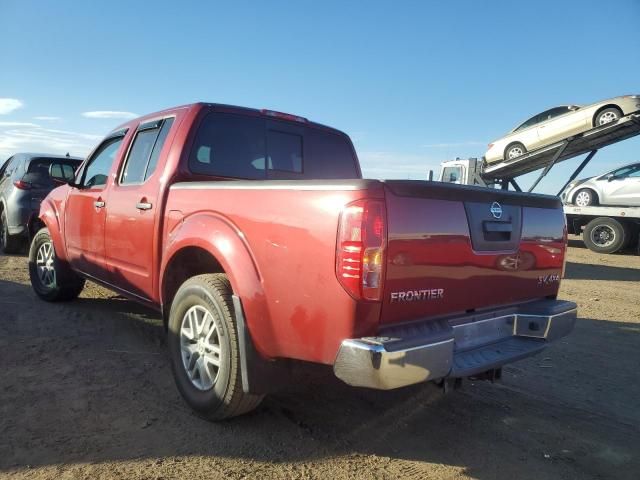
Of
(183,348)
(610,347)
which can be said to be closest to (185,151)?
(183,348)

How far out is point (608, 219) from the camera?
47.3 ft

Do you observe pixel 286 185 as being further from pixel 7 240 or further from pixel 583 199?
pixel 583 199

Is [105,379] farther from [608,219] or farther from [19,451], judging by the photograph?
[608,219]

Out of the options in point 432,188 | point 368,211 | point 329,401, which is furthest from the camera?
point 329,401

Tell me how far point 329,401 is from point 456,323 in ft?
4.07

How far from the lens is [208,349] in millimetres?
3121

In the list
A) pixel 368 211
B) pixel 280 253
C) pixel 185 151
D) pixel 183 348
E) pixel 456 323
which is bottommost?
pixel 183 348

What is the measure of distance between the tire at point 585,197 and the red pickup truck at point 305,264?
1317 cm

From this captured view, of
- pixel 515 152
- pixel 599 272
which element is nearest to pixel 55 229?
pixel 599 272

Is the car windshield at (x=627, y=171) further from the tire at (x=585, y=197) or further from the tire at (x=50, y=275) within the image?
the tire at (x=50, y=275)

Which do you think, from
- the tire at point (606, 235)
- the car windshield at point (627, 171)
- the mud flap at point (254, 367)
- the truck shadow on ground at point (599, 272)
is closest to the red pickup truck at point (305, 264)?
the mud flap at point (254, 367)

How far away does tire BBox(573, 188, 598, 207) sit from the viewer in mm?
15062

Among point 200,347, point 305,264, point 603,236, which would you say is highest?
point 305,264

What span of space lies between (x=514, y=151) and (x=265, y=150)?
14.5m
